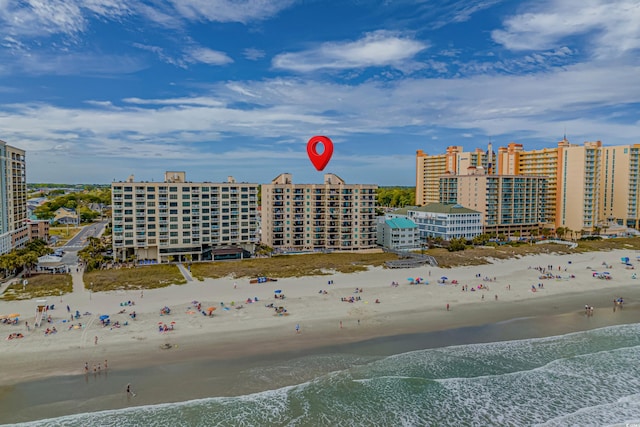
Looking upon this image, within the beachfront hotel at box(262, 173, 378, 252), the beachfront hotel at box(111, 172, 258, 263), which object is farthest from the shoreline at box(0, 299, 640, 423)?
the beachfront hotel at box(262, 173, 378, 252)

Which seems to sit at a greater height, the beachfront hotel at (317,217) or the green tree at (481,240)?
the beachfront hotel at (317,217)

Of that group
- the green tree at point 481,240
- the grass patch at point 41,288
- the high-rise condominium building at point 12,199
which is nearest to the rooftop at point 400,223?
the green tree at point 481,240

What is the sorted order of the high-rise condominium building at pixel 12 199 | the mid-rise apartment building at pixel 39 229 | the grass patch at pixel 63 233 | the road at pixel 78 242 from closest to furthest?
the high-rise condominium building at pixel 12 199, the road at pixel 78 242, the mid-rise apartment building at pixel 39 229, the grass patch at pixel 63 233

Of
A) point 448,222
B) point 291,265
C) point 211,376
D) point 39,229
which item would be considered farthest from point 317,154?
point 39,229

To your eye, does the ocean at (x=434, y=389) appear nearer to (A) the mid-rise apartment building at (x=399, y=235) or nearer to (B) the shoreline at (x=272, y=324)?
(B) the shoreline at (x=272, y=324)

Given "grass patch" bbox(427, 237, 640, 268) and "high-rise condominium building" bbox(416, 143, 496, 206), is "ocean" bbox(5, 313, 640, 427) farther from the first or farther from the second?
"high-rise condominium building" bbox(416, 143, 496, 206)

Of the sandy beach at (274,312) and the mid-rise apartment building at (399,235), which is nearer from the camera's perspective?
the sandy beach at (274,312)

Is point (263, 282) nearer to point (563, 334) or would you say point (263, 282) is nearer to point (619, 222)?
point (563, 334)

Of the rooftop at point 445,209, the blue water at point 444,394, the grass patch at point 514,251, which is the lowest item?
the blue water at point 444,394

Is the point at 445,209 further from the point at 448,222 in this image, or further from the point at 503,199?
the point at 503,199
